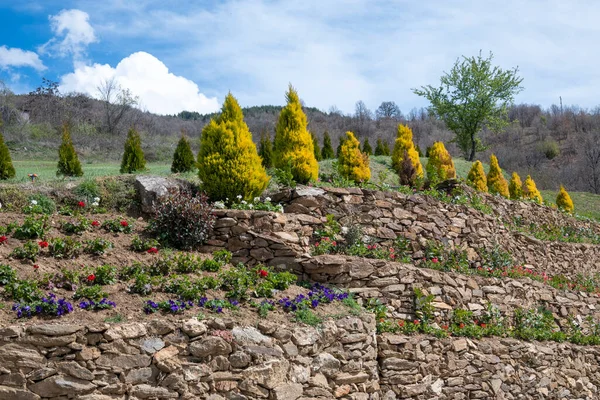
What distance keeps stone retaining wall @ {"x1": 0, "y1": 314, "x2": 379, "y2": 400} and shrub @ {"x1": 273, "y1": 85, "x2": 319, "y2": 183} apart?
485 cm

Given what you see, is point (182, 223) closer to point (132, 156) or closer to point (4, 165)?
point (4, 165)

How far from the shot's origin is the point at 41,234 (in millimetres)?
6613

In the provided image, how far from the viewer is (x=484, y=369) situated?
7797 mm

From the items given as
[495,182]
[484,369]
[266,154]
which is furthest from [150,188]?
[495,182]

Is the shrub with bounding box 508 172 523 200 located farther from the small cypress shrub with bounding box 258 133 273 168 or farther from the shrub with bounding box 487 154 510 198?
the small cypress shrub with bounding box 258 133 273 168

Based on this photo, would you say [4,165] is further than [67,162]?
No

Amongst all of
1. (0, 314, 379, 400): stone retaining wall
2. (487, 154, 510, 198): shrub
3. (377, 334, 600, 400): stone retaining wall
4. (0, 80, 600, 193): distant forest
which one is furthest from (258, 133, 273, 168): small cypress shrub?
(0, 314, 379, 400): stone retaining wall

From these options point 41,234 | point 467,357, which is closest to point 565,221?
point 467,357

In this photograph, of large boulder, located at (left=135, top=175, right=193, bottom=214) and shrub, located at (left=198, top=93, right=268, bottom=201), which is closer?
large boulder, located at (left=135, top=175, right=193, bottom=214)

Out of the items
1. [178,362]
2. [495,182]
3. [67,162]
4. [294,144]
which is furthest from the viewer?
[495,182]

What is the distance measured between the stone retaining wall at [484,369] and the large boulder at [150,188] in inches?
175

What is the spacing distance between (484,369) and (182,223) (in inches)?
207

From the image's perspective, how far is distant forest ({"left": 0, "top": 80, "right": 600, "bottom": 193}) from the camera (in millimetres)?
28000

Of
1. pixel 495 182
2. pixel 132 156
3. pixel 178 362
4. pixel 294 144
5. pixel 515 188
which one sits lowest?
pixel 178 362
